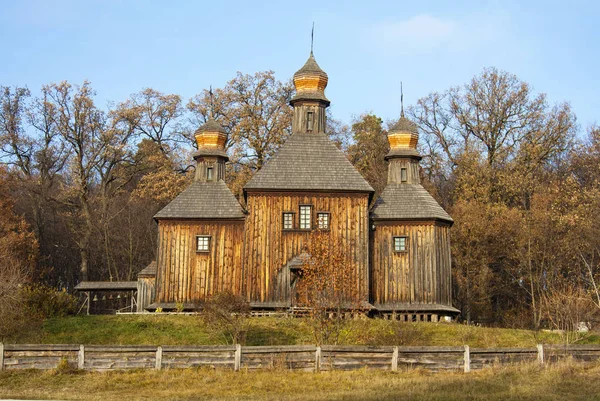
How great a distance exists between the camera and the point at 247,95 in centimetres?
4759

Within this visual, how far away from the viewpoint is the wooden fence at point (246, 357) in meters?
20.5

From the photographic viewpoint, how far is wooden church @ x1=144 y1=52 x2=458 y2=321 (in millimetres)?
30391

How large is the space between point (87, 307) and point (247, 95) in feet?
55.7

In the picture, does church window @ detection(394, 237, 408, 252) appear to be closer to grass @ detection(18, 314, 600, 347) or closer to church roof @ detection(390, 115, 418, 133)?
grass @ detection(18, 314, 600, 347)

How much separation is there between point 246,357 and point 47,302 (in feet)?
37.0

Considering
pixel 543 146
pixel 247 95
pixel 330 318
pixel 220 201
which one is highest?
pixel 247 95

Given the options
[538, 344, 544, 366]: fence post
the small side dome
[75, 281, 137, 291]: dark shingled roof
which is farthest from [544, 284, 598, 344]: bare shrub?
[75, 281, 137, 291]: dark shingled roof

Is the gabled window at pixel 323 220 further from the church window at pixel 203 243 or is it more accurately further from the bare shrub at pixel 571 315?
the bare shrub at pixel 571 315

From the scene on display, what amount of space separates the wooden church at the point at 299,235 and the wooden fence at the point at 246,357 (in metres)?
9.29

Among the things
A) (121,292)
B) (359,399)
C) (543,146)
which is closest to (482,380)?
(359,399)

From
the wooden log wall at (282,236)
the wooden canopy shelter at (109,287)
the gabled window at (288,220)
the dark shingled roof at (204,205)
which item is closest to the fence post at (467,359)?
the wooden log wall at (282,236)

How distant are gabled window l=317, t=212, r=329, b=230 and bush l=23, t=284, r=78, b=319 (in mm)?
9609

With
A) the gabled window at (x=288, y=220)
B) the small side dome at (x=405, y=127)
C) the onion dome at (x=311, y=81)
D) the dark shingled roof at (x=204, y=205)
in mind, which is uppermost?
the onion dome at (x=311, y=81)

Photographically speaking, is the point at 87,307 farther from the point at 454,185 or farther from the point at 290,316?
the point at 454,185
